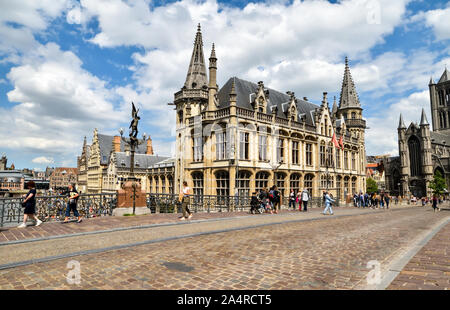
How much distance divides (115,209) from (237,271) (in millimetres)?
11581

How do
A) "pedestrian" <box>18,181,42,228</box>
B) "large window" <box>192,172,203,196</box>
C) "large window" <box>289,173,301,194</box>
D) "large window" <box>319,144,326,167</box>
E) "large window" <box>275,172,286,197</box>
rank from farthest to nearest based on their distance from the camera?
"large window" <box>319,144,326,167</box> → "large window" <box>289,173,301,194</box> → "large window" <box>275,172,286,197</box> → "large window" <box>192,172,203,196</box> → "pedestrian" <box>18,181,42,228</box>

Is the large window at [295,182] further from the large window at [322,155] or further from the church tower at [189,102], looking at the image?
the church tower at [189,102]

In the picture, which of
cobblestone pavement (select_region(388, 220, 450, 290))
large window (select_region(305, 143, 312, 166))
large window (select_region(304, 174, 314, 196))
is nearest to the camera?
cobblestone pavement (select_region(388, 220, 450, 290))

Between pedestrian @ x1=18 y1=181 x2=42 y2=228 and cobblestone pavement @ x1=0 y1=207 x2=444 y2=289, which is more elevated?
pedestrian @ x1=18 y1=181 x2=42 y2=228

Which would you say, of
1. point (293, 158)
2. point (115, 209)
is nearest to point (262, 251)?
point (115, 209)

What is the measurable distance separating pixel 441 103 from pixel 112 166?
374ft

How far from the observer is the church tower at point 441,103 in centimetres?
9675

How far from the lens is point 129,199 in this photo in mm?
15109

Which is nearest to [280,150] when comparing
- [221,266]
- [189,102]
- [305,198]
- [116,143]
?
[305,198]

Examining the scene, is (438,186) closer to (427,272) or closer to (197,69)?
(197,69)

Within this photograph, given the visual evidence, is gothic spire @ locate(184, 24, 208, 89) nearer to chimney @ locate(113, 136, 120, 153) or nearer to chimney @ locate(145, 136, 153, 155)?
chimney @ locate(113, 136, 120, 153)

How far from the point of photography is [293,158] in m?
31.7

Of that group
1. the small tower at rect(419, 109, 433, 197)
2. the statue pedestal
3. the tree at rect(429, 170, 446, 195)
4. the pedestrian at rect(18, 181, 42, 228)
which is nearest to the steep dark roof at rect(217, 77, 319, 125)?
the statue pedestal

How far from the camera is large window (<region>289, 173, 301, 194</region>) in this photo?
31.5 metres
